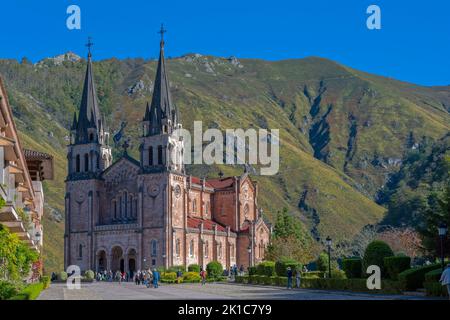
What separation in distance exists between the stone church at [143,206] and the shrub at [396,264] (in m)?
51.1

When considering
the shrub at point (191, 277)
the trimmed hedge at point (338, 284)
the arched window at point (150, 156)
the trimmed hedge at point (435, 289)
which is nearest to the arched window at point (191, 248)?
the arched window at point (150, 156)

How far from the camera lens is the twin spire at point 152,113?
314 feet

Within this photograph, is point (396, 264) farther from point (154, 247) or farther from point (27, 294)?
point (154, 247)

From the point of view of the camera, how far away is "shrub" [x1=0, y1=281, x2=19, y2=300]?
94.9 feet

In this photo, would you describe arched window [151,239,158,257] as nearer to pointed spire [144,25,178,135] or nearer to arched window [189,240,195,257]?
arched window [189,240,195,257]

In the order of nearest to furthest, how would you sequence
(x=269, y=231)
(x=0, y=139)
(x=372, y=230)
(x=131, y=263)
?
(x=0, y=139), (x=131, y=263), (x=269, y=231), (x=372, y=230)

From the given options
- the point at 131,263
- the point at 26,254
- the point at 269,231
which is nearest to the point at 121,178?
the point at 131,263

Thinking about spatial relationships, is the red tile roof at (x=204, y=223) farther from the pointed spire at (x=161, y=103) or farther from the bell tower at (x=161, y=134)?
the pointed spire at (x=161, y=103)

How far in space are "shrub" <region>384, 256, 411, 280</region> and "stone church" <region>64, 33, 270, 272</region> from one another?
51072 mm

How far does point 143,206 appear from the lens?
307 feet
